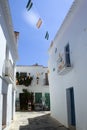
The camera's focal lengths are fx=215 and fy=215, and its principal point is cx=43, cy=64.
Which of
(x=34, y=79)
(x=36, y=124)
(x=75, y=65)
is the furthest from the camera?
(x=34, y=79)

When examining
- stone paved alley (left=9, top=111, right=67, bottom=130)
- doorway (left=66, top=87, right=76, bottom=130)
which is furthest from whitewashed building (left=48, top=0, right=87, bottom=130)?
stone paved alley (left=9, top=111, right=67, bottom=130)

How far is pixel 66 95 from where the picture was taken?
Result: 13.1m

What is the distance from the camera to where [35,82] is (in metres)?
30.2

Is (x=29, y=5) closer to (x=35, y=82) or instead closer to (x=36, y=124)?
(x=36, y=124)

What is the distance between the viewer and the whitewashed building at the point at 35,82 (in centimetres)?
2928

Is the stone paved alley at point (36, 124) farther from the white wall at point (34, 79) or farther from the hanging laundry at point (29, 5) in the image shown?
the white wall at point (34, 79)

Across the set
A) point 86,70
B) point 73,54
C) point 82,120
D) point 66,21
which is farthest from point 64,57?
point 82,120

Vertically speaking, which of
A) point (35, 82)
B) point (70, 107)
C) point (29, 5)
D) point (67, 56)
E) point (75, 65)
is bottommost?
point (70, 107)

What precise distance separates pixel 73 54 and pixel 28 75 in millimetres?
19536

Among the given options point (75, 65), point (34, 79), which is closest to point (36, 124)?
point (75, 65)

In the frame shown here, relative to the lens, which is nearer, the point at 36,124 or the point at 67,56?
the point at 67,56

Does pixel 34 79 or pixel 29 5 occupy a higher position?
pixel 29 5

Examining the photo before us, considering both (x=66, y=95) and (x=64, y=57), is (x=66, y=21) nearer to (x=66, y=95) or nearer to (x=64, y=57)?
(x=64, y=57)

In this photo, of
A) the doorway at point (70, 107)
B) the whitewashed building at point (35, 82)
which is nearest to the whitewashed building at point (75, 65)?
the doorway at point (70, 107)
